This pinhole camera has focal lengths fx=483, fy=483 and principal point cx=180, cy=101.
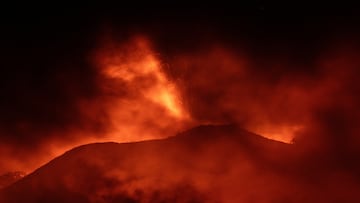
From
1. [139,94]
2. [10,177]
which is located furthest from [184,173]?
[10,177]

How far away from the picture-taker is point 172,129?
4.03 metres

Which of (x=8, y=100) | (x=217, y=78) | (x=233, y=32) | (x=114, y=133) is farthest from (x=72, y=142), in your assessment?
(x=233, y=32)

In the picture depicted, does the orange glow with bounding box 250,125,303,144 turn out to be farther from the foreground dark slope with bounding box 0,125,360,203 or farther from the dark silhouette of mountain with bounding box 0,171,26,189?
the dark silhouette of mountain with bounding box 0,171,26,189

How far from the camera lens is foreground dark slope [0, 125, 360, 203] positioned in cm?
389

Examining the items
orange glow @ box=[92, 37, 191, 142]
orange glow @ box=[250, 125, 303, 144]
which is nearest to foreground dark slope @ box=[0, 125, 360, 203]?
orange glow @ box=[250, 125, 303, 144]

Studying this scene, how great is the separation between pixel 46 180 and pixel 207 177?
1420mm

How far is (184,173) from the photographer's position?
416 cm

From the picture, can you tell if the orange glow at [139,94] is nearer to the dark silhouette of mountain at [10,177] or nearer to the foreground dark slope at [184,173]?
the foreground dark slope at [184,173]

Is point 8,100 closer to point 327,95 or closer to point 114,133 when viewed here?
point 114,133

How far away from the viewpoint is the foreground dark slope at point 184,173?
3895 mm

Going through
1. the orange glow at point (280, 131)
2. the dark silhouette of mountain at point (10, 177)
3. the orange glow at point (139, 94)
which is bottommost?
the dark silhouette of mountain at point (10, 177)

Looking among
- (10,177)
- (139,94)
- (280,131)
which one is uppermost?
(139,94)

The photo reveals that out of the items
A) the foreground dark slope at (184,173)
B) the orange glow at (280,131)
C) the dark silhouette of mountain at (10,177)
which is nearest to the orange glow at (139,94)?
the foreground dark slope at (184,173)

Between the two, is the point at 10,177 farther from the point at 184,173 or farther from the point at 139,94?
the point at 184,173
